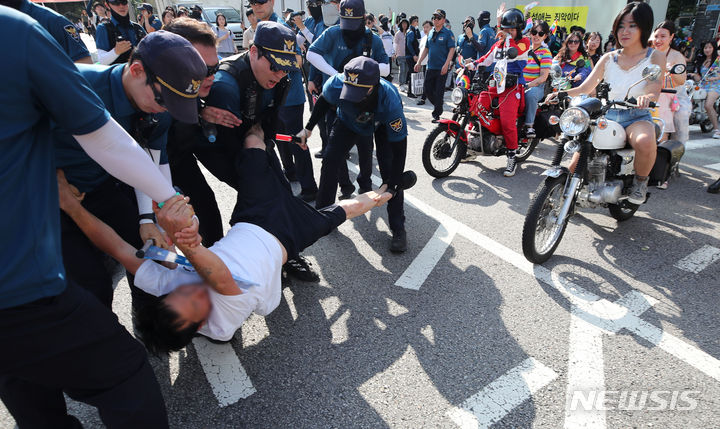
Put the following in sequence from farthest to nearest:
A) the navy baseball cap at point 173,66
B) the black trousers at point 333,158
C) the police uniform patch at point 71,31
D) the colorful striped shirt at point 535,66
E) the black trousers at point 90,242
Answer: the colorful striped shirt at point 535,66 < the black trousers at point 333,158 < the police uniform patch at point 71,31 < the black trousers at point 90,242 < the navy baseball cap at point 173,66

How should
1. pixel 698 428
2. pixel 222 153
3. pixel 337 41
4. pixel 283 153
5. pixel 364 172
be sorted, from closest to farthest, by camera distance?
pixel 698 428 < pixel 222 153 < pixel 364 172 < pixel 337 41 < pixel 283 153

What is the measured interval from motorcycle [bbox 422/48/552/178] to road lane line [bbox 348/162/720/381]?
110 centimetres

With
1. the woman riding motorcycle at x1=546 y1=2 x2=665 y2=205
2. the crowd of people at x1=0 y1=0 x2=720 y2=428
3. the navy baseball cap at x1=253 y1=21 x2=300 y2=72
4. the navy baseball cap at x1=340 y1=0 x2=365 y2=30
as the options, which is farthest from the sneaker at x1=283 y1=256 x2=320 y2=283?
the navy baseball cap at x1=340 y1=0 x2=365 y2=30

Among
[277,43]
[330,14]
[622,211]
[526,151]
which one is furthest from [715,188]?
[330,14]

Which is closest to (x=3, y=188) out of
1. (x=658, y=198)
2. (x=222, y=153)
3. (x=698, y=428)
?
(x=222, y=153)

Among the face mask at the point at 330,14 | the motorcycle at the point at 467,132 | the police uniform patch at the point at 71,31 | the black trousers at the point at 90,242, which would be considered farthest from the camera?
the face mask at the point at 330,14

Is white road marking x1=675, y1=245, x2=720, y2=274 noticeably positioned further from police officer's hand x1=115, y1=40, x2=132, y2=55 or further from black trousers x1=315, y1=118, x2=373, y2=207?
police officer's hand x1=115, y1=40, x2=132, y2=55

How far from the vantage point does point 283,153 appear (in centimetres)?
516

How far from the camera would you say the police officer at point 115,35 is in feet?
15.9

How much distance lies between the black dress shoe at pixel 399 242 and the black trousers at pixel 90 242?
6.72 feet

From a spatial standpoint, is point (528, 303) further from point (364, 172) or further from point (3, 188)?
point (3, 188)

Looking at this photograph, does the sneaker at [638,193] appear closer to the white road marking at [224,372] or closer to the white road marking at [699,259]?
the white road marking at [699,259]

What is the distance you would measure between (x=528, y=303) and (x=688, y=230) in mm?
2324

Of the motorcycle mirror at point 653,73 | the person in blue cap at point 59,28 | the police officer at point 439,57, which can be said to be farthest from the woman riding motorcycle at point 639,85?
the police officer at point 439,57
